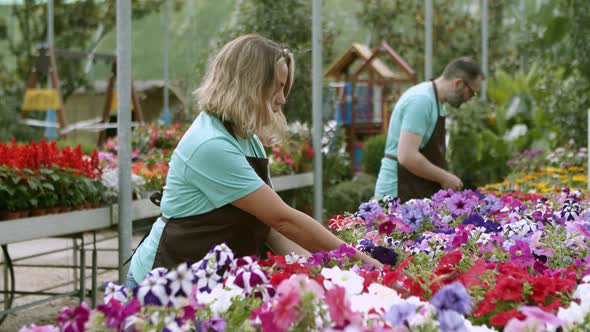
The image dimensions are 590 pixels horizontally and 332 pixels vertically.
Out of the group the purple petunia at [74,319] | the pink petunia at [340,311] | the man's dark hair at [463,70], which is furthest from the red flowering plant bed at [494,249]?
the man's dark hair at [463,70]

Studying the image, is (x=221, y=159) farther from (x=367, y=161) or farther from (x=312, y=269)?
(x=367, y=161)

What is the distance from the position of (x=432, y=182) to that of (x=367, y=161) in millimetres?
6931

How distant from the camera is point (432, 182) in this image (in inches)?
190

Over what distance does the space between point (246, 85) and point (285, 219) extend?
41 cm

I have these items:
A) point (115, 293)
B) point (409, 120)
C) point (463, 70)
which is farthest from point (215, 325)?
point (463, 70)

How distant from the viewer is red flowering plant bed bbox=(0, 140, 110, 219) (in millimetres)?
4387

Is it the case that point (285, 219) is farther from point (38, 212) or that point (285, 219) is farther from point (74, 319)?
point (38, 212)

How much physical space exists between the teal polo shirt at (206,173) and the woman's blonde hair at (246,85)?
0.18 ft

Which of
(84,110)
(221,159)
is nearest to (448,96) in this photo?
(221,159)

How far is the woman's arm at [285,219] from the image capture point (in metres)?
2.51

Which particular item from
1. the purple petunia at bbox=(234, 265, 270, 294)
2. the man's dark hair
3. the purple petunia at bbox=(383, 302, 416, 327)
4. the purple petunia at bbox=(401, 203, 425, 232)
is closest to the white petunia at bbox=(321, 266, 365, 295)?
the purple petunia at bbox=(234, 265, 270, 294)

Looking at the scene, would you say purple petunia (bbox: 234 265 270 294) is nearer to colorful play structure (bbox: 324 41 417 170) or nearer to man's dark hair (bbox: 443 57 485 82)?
man's dark hair (bbox: 443 57 485 82)

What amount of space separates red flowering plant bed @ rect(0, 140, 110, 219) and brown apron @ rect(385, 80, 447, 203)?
169 cm

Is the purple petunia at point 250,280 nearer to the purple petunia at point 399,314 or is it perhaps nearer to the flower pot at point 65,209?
the purple petunia at point 399,314
